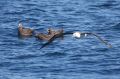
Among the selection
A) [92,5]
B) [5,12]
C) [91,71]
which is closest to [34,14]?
[5,12]

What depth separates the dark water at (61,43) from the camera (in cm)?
3956

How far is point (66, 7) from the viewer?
6138 centimetres

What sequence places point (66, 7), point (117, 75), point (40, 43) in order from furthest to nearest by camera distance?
point (66, 7) → point (40, 43) → point (117, 75)

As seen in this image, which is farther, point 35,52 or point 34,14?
point 34,14

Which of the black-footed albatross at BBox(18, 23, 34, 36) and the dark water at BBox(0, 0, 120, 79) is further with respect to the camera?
the black-footed albatross at BBox(18, 23, 34, 36)

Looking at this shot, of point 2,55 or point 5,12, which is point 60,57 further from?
point 5,12

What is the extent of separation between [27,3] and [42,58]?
20.1 metres

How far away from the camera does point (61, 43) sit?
153ft

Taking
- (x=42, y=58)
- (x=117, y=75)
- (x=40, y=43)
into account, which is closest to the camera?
(x=117, y=75)

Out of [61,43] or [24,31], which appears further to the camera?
[24,31]

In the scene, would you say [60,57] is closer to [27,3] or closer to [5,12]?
[5,12]

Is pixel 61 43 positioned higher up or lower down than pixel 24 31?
lower down

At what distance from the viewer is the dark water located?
1558 inches

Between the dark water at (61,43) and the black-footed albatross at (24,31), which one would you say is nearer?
the dark water at (61,43)
